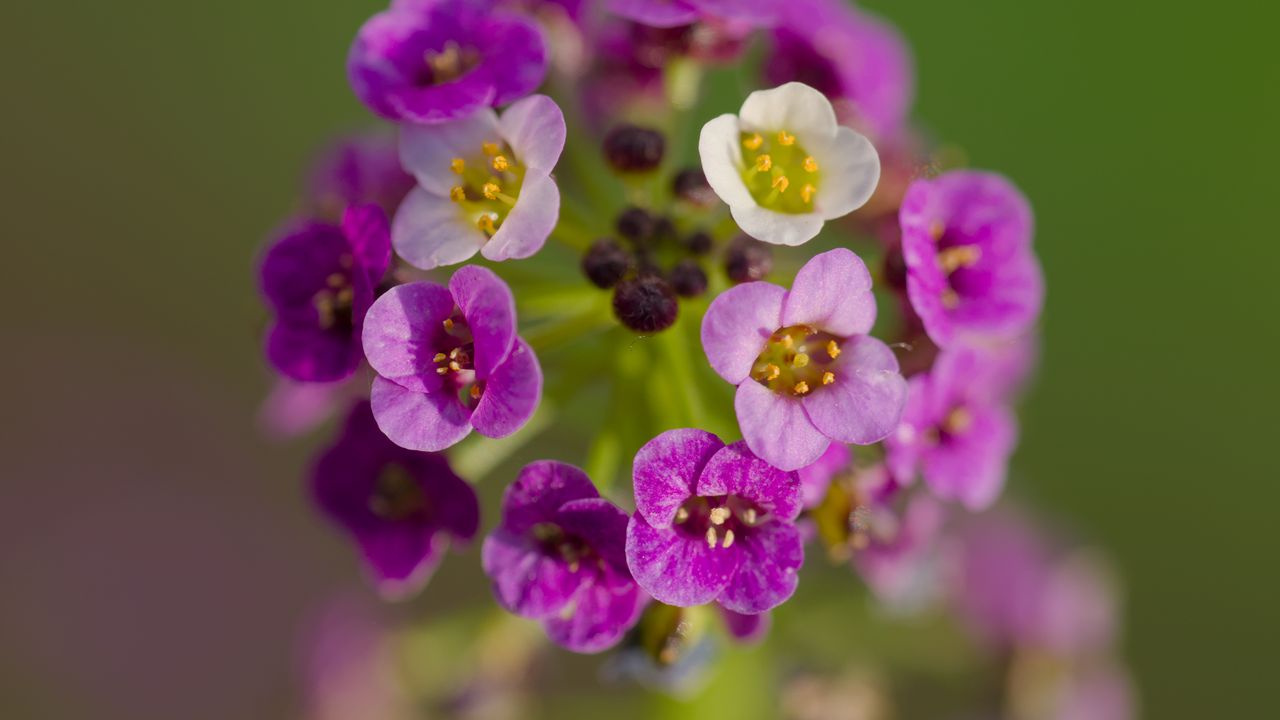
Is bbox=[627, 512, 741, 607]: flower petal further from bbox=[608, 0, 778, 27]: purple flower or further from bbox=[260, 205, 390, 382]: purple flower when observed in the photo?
bbox=[608, 0, 778, 27]: purple flower

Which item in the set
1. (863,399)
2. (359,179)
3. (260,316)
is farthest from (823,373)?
(260,316)

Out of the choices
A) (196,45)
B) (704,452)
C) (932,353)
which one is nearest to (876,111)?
(932,353)

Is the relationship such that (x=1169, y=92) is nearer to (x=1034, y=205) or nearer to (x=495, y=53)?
(x=1034, y=205)

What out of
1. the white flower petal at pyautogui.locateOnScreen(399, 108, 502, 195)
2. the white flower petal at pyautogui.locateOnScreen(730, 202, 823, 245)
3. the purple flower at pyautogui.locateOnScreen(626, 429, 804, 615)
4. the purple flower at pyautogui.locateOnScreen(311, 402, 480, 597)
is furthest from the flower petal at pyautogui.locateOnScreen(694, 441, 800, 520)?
the white flower petal at pyautogui.locateOnScreen(399, 108, 502, 195)

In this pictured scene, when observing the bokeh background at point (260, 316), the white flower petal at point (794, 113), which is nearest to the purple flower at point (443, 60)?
the white flower petal at point (794, 113)

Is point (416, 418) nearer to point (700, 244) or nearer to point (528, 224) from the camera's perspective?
point (528, 224)

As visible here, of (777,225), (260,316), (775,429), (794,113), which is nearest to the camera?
(775,429)
